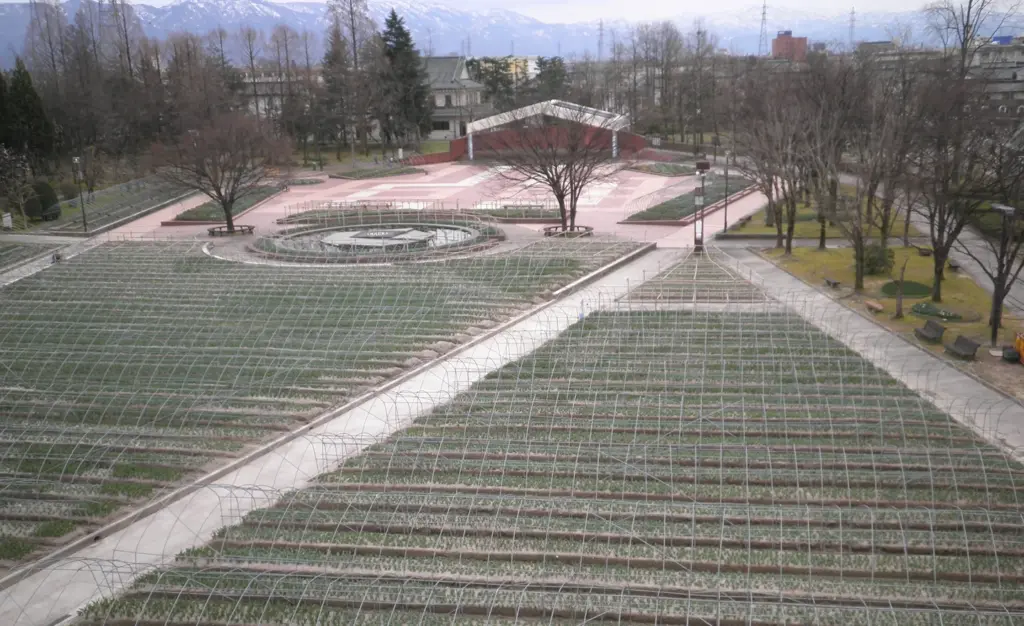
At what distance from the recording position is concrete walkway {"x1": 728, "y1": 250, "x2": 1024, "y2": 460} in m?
14.9

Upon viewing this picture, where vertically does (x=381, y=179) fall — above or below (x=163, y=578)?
above

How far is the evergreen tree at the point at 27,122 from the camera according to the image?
151 ft

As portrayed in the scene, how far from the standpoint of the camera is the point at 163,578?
10859mm

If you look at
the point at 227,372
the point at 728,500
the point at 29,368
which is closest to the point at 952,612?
the point at 728,500

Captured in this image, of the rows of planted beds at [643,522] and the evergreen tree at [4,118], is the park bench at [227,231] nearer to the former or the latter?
the evergreen tree at [4,118]

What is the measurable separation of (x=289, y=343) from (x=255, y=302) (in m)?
4.26

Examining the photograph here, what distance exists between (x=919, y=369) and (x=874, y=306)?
4.75m

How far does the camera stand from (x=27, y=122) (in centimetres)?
4678

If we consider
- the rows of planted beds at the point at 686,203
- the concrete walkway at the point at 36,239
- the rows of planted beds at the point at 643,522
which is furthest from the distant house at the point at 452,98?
the rows of planted beds at the point at 643,522

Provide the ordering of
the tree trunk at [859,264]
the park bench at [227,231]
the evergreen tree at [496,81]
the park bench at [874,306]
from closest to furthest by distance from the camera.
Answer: the park bench at [874,306]
the tree trunk at [859,264]
the park bench at [227,231]
the evergreen tree at [496,81]

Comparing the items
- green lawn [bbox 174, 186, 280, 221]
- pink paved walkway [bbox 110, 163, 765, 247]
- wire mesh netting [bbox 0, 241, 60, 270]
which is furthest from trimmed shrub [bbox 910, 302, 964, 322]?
wire mesh netting [bbox 0, 241, 60, 270]

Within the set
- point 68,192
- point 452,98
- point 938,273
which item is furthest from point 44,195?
point 452,98

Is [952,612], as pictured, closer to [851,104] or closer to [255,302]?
[255,302]

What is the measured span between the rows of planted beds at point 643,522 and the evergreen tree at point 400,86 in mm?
50133
